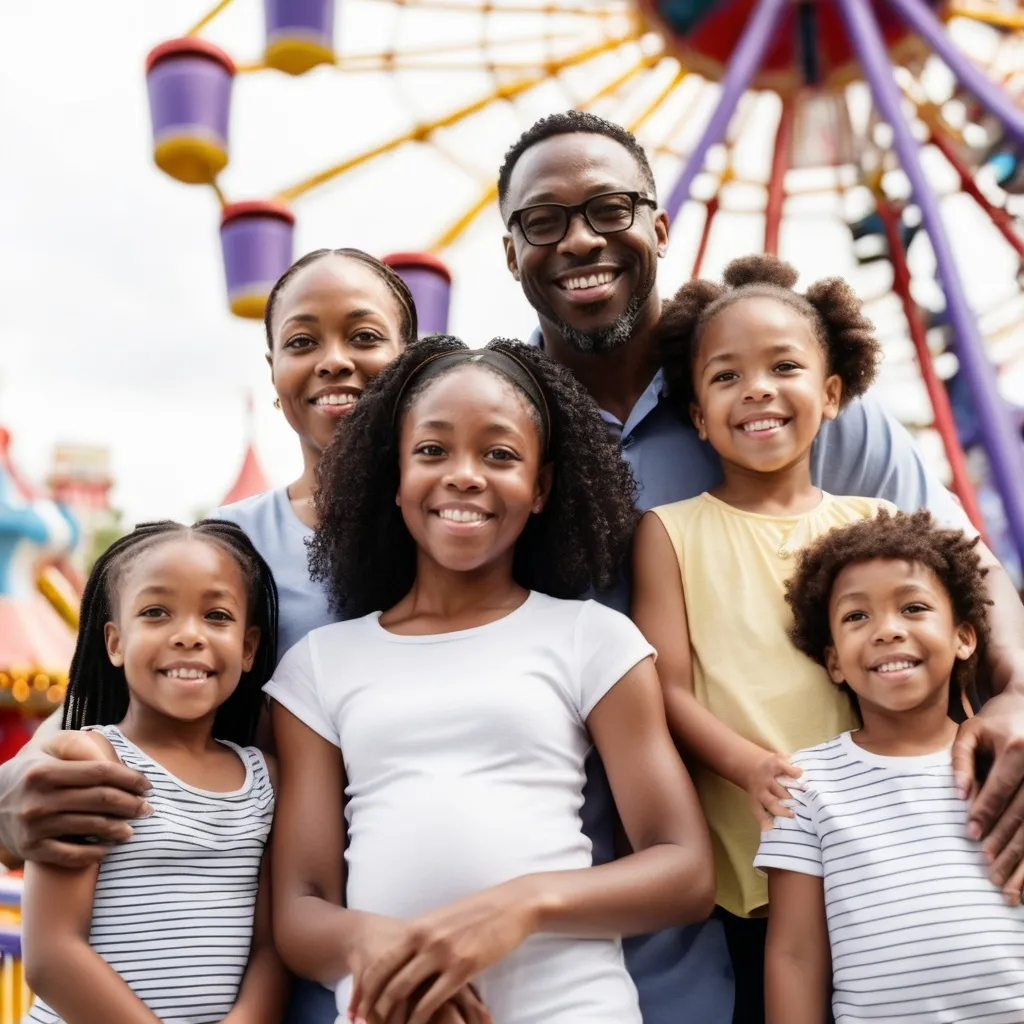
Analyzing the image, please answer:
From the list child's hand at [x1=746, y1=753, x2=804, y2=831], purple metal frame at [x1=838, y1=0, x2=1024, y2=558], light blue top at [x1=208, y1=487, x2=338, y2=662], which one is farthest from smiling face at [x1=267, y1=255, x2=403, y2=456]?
purple metal frame at [x1=838, y1=0, x2=1024, y2=558]

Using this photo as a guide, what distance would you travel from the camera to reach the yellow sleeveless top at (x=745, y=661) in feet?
6.06

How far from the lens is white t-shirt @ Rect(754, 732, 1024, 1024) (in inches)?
62.7

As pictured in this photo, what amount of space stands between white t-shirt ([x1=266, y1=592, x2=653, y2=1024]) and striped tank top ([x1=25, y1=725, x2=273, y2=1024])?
0.58 ft

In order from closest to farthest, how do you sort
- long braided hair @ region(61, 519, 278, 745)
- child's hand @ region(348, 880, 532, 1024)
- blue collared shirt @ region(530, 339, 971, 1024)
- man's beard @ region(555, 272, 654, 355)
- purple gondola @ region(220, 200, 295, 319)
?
1. child's hand @ region(348, 880, 532, 1024)
2. long braided hair @ region(61, 519, 278, 745)
3. blue collared shirt @ region(530, 339, 971, 1024)
4. man's beard @ region(555, 272, 654, 355)
5. purple gondola @ region(220, 200, 295, 319)

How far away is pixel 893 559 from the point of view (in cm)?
188

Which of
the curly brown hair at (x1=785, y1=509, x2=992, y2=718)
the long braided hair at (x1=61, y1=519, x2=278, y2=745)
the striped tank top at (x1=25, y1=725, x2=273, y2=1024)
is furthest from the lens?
the long braided hair at (x1=61, y1=519, x2=278, y2=745)

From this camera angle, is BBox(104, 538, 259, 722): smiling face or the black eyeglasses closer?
BBox(104, 538, 259, 722): smiling face

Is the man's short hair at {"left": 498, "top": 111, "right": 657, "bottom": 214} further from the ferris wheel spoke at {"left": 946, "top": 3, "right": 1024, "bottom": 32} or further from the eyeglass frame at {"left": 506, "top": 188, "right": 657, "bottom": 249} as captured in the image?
the ferris wheel spoke at {"left": 946, "top": 3, "right": 1024, "bottom": 32}

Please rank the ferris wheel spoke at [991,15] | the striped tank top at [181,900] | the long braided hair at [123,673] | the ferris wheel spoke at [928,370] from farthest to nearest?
the ferris wheel spoke at [991,15] < the ferris wheel spoke at [928,370] < the long braided hair at [123,673] < the striped tank top at [181,900]

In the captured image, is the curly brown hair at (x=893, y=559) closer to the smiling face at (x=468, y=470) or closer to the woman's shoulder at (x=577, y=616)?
the woman's shoulder at (x=577, y=616)

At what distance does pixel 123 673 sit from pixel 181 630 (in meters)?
0.25

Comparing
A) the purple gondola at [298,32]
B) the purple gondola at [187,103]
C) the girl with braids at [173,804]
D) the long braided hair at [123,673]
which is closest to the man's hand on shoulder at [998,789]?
the girl with braids at [173,804]

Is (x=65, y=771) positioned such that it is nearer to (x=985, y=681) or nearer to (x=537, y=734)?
(x=537, y=734)

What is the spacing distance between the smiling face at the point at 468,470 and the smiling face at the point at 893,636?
0.52m
